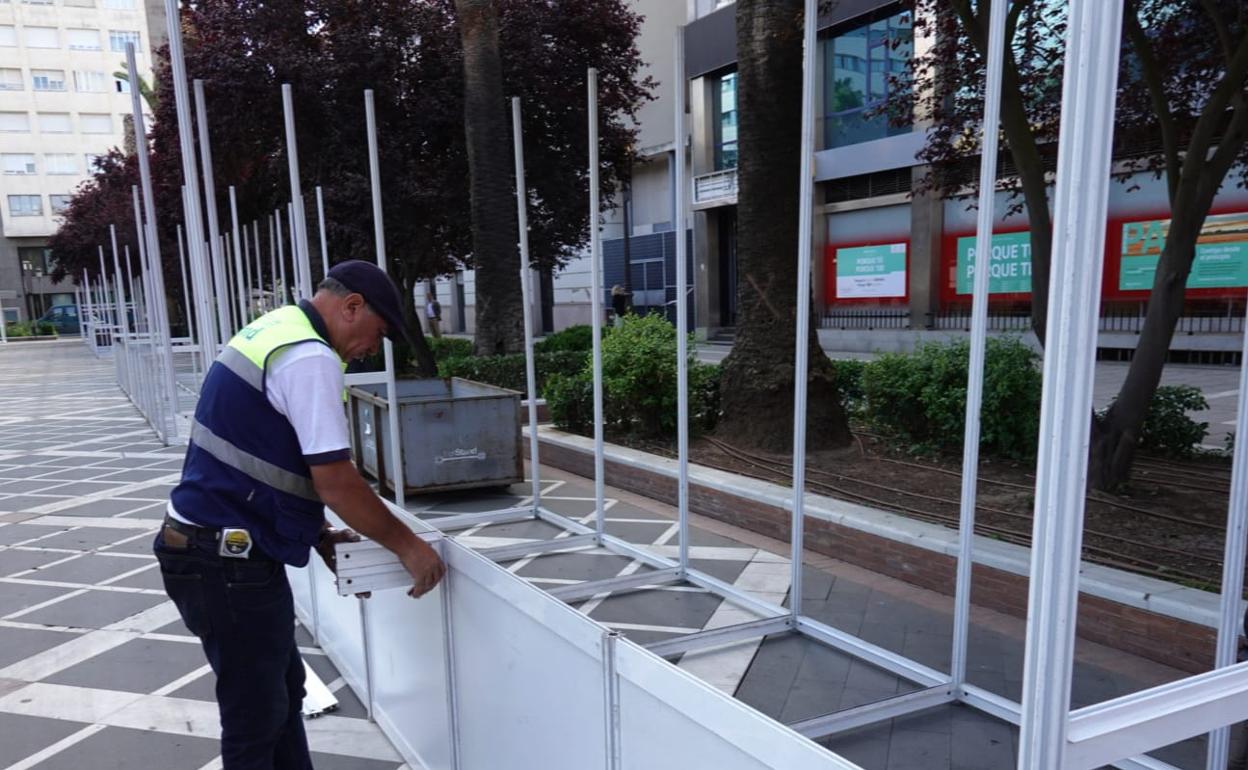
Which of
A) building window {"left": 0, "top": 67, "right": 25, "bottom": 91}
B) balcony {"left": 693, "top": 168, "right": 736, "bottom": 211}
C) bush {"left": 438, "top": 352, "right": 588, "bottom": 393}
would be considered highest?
building window {"left": 0, "top": 67, "right": 25, "bottom": 91}

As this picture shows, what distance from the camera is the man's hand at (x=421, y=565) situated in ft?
8.96

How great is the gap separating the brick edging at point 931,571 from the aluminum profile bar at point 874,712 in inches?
38.0

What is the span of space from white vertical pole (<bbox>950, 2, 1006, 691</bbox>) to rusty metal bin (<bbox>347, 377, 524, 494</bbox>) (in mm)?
4611

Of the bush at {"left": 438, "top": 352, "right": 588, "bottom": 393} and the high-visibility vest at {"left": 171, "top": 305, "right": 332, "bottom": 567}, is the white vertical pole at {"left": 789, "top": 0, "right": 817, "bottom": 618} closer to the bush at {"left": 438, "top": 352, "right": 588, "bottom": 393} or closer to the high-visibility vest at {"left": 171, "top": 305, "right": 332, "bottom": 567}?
the high-visibility vest at {"left": 171, "top": 305, "right": 332, "bottom": 567}

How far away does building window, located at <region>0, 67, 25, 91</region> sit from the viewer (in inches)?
1976

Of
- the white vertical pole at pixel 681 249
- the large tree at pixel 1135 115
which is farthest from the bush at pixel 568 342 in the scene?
the white vertical pole at pixel 681 249

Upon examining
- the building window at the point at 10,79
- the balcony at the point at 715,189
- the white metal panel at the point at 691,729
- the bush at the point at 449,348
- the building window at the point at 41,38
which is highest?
the building window at the point at 41,38

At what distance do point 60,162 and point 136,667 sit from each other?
59305mm

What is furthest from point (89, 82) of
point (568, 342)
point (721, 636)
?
point (721, 636)

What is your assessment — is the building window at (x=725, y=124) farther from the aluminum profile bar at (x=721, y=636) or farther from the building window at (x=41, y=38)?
the building window at (x=41, y=38)

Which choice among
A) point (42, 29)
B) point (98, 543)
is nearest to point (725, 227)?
point (98, 543)

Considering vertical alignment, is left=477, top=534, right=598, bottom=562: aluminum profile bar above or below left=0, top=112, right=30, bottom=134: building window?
below

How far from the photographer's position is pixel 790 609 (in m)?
4.61

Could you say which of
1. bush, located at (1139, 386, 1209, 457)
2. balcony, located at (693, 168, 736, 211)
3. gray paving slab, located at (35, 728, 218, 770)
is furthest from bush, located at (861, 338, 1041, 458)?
balcony, located at (693, 168, 736, 211)
